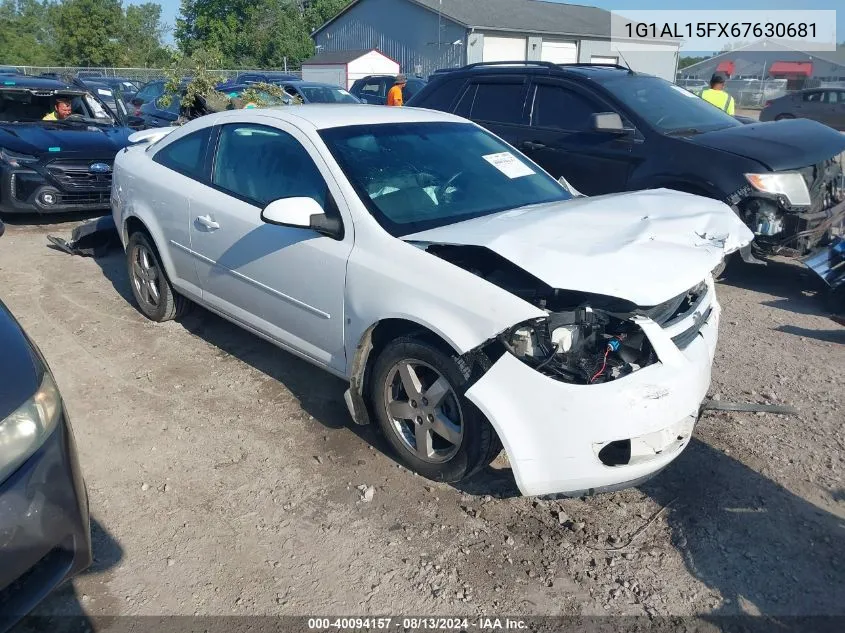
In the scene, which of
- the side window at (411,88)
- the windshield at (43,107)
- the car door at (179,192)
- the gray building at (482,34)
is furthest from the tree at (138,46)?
the car door at (179,192)

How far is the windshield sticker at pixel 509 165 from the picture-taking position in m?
4.29

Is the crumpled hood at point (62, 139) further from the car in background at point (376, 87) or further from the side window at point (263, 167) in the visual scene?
the car in background at point (376, 87)

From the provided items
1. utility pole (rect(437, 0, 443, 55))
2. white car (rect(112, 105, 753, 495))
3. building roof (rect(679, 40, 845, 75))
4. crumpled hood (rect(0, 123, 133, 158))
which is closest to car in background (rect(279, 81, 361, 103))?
crumpled hood (rect(0, 123, 133, 158))

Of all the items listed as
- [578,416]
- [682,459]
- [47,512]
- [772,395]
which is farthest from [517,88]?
[47,512]

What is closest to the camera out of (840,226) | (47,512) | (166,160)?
(47,512)

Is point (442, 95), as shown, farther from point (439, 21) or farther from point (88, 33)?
point (88, 33)

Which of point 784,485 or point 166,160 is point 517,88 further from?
point 784,485

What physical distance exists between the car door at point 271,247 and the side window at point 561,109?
140 inches

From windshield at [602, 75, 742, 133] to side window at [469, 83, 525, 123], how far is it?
0.92m

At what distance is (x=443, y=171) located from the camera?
402cm

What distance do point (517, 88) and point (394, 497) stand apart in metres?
5.24

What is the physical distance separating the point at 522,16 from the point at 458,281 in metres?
37.3

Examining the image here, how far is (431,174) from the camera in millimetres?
3959

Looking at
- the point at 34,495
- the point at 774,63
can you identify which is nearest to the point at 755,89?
the point at 774,63
